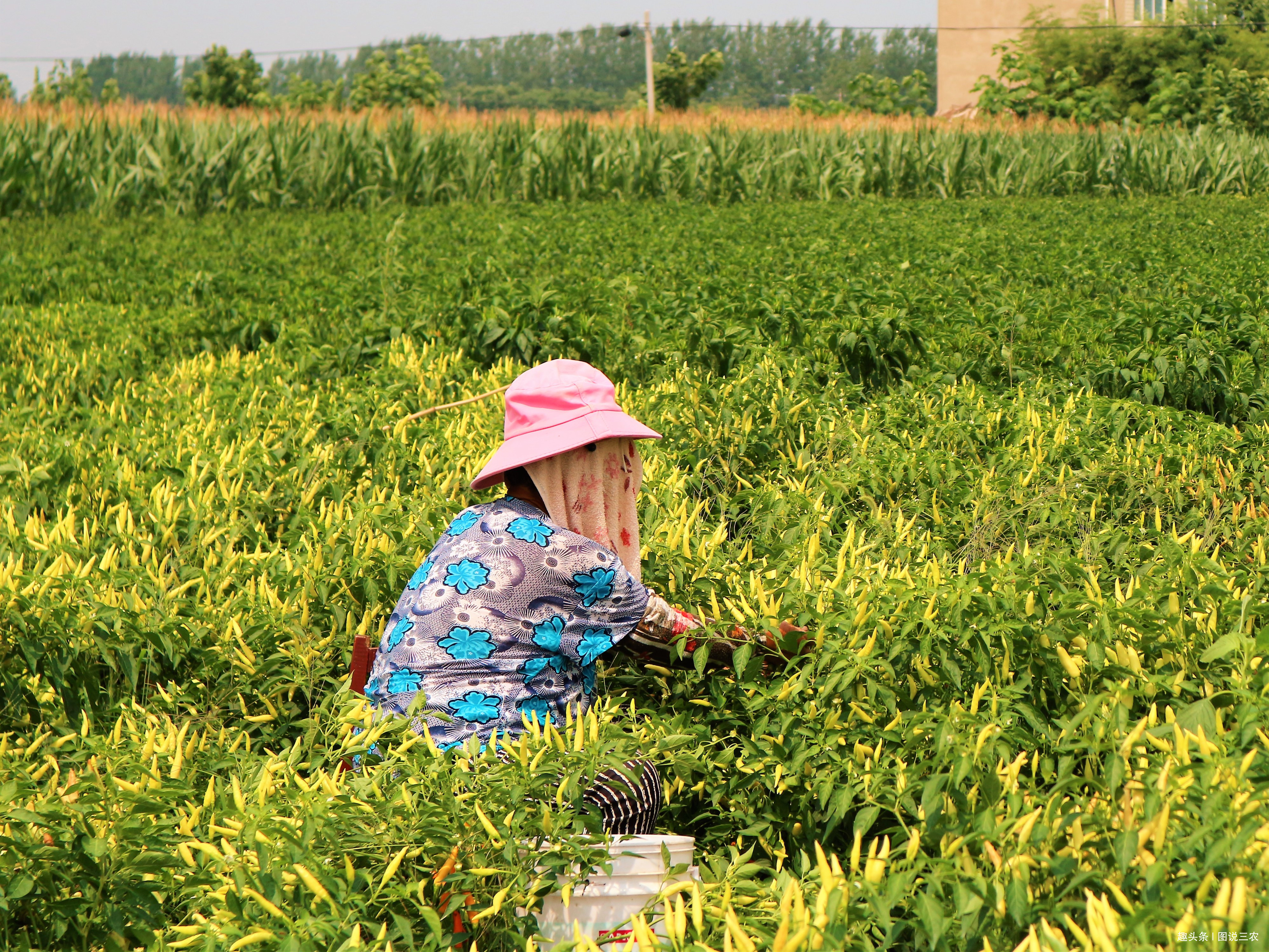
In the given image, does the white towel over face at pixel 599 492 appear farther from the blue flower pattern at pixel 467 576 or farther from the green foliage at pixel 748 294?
the green foliage at pixel 748 294

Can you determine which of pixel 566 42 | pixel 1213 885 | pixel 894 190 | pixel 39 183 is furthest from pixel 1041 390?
pixel 566 42

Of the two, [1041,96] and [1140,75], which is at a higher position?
[1140,75]

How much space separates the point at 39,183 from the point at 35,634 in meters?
13.6

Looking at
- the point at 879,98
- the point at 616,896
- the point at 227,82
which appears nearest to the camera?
the point at 616,896

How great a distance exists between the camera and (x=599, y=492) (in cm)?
288

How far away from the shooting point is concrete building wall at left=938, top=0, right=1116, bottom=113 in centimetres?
4312

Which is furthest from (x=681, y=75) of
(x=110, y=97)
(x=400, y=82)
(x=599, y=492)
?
(x=599, y=492)

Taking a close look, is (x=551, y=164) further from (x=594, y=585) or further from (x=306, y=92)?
(x=306, y=92)

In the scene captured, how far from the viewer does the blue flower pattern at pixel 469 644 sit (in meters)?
2.58

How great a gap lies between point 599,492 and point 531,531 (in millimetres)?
283

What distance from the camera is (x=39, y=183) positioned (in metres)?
14.6

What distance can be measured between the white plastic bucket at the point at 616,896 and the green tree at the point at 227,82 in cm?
5970

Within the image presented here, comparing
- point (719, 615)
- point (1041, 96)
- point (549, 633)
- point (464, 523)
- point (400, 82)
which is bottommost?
point (719, 615)

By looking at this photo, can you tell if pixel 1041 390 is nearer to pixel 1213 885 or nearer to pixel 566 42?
pixel 1213 885
